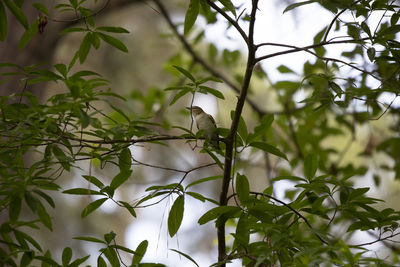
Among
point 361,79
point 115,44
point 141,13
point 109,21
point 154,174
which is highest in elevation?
point 141,13

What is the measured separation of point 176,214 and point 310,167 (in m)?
0.48

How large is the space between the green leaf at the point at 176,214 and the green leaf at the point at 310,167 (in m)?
0.43

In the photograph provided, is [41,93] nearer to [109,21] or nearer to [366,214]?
[366,214]

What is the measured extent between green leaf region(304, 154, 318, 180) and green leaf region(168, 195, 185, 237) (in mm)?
431

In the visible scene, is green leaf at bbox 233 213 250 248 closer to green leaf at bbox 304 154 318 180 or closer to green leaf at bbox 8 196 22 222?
green leaf at bbox 304 154 318 180

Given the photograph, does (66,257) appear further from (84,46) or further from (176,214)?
(84,46)

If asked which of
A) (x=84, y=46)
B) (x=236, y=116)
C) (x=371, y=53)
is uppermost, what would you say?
(x=371, y=53)

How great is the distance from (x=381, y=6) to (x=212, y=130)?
65cm

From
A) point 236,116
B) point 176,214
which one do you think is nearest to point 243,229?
point 176,214

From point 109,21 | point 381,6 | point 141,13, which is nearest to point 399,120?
point 381,6

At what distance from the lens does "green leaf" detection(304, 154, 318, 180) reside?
144cm

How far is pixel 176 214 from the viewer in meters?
1.38

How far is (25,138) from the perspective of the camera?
45.4 inches

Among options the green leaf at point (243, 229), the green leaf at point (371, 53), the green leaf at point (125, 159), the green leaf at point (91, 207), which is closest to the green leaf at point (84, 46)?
the green leaf at point (125, 159)
